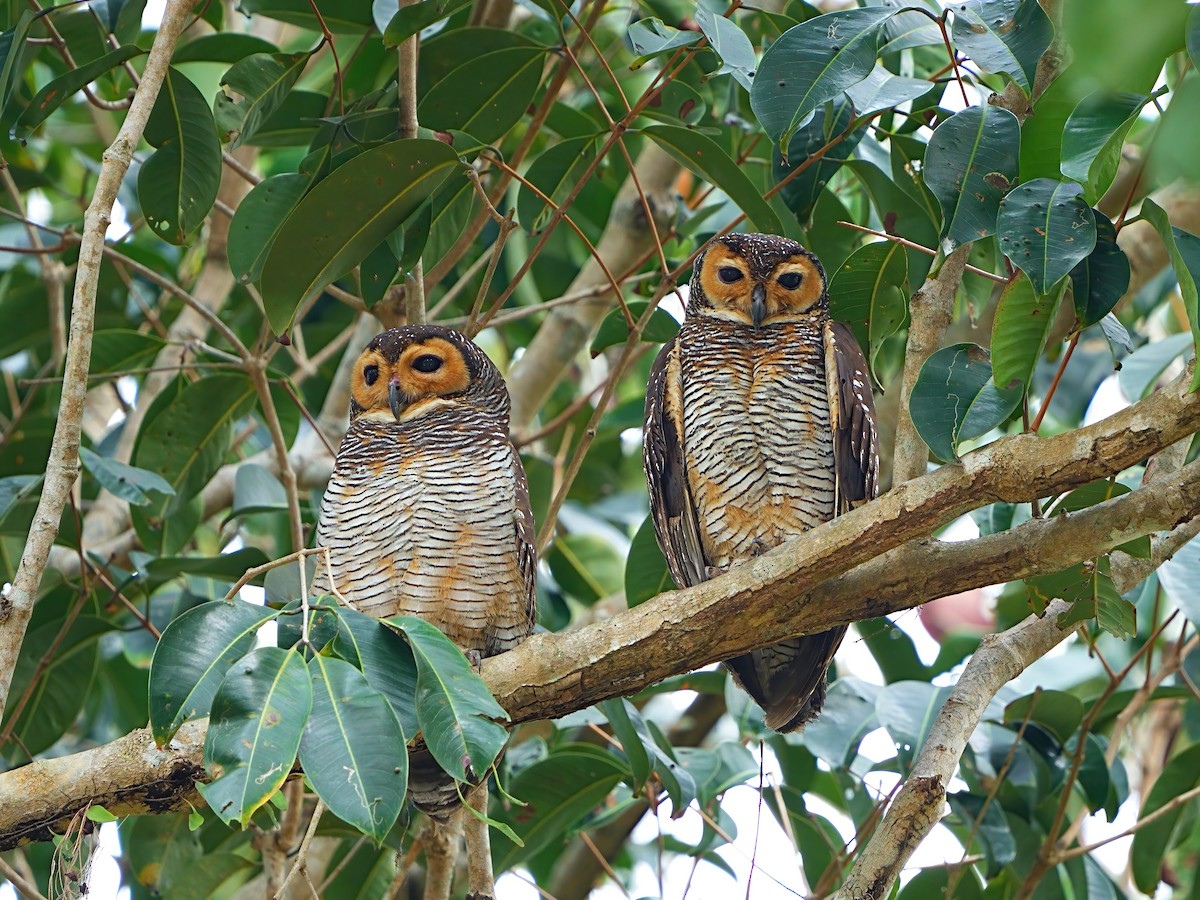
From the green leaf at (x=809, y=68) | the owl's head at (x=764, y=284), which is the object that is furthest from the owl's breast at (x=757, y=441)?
the green leaf at (x=809, y=68)

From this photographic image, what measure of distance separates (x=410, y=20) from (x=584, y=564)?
2.84 meters

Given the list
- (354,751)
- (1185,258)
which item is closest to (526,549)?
(354,751)

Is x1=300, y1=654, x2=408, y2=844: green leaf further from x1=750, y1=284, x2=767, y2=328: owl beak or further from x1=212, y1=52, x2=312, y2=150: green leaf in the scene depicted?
x1=750, y1=284, x2=767, y2=328: owl beak

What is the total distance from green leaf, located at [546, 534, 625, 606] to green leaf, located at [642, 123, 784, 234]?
237cm

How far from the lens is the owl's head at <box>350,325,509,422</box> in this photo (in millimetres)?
3703

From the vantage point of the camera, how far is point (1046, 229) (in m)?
2.03

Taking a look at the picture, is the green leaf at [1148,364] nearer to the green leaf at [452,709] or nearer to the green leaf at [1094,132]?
the green leaf at [1094,132]

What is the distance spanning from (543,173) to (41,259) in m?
1.97

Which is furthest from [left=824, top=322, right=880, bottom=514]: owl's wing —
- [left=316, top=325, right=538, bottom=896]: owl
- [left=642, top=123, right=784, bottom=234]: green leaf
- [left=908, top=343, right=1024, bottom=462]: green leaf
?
[left=908, top=343, right=1024, bottom=462]: green leaf

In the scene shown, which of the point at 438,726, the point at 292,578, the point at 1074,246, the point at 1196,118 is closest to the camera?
the point at 1196,118

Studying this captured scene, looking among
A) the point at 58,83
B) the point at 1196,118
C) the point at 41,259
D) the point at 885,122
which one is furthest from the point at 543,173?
the point at 1196,118

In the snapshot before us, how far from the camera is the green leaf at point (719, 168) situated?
2.92m

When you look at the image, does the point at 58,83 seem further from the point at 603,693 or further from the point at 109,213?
the point at 603,693

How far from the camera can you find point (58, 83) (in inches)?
112
